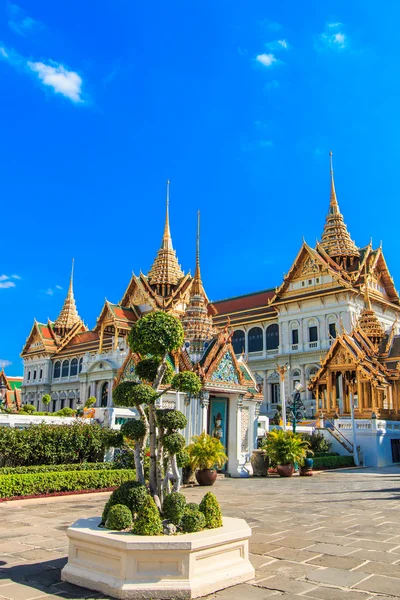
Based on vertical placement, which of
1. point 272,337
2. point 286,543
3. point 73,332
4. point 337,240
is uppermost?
point 337,240

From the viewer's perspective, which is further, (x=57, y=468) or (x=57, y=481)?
(x=57, y=468)

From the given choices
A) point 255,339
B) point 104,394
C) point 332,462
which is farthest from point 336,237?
point 332,462

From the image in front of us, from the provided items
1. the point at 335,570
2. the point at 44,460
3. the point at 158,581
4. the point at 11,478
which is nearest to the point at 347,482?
the point at 44,460

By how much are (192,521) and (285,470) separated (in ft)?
41.7

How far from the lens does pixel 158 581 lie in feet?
15.3

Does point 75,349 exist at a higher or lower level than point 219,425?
higher

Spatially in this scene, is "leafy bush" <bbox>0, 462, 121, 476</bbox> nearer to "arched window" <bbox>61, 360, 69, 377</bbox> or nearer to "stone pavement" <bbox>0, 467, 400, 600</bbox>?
"stone pavement" <bbox>0, 467, 400, 600</bbox>

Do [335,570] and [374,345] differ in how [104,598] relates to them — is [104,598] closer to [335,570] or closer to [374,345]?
[335,570]

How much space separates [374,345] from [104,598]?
89.0 ft

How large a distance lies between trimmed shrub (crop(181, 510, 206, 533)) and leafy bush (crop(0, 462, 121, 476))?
7.29 metres

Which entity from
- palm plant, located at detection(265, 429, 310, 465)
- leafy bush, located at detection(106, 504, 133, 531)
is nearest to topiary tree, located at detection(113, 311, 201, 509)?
leafy bush, located at detection(106, 504, 133, 531)

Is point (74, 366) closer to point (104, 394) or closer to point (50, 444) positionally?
point (104, 394)

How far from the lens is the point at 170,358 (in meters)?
15.8

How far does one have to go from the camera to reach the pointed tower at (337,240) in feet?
149
